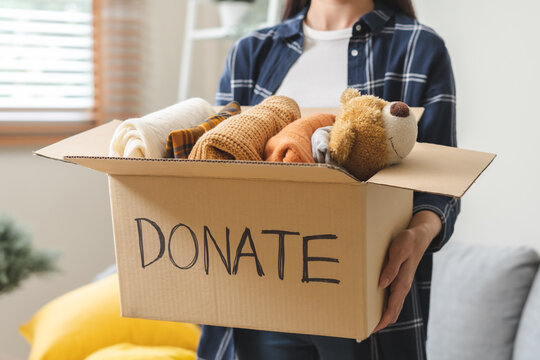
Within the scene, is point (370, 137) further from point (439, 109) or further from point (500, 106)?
point (500, 106)

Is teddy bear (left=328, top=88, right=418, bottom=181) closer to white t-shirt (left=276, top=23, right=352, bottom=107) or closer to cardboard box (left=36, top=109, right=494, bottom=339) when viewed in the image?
cardboard box (left=36, top=109, right=494, bottom=339)

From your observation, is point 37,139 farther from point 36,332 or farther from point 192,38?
point 36,332

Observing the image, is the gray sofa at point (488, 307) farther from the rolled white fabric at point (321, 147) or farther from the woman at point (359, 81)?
the rolled white fabric at point (321, 147)

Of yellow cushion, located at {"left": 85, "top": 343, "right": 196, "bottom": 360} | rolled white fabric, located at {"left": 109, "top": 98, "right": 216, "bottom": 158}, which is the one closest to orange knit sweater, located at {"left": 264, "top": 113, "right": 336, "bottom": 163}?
rolled white fabric, located at {"left": 109, "top": 98, "right": 216, "bottom": 158}

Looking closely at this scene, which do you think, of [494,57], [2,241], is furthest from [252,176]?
[2,241]

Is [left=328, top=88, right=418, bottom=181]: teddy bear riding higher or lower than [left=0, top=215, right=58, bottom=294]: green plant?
higher

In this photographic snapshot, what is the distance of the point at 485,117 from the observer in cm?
181

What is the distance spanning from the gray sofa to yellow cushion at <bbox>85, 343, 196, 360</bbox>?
69 cm

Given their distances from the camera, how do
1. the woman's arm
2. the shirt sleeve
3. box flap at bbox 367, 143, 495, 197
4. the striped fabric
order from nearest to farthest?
box flap at bbox 367, 143, 495, 197 → the striped fabric → the woman's arm → the shirt sleeve

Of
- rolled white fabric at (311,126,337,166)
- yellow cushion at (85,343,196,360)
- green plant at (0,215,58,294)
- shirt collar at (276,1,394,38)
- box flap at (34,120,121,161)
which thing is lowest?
yellow cushion at (85,343,196,360)

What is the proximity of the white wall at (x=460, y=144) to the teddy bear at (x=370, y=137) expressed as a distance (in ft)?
3.65

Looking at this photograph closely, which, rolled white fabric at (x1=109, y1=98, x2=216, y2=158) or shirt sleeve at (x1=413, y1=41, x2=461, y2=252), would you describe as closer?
rolled white fabric at (x1=109, y1=98, x2=216, y2=158)

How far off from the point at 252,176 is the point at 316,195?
8 centimetres

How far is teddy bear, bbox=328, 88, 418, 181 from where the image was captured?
27.1 inches
